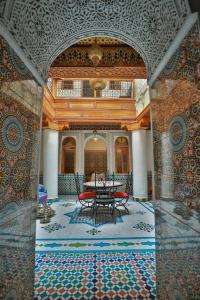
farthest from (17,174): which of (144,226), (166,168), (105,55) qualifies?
(144,226)

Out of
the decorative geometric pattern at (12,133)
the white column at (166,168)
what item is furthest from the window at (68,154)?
the white column at (166,168)

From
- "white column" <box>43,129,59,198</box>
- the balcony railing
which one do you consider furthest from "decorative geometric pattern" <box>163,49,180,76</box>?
the balcony railing

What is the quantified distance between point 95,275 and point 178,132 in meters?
1.93

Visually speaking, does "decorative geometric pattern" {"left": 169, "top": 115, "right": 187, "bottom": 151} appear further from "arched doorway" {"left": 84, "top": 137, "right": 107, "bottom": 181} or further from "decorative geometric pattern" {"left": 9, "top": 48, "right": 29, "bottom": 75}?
"arched doorway" {"left": 84, "top": 137, "right": 107, "bottom": 181}

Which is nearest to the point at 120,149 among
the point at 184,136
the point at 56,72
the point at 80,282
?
the point at 56,72

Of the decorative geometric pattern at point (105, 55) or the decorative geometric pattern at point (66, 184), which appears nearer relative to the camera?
the decorative geometric pattern at point (105, 55)

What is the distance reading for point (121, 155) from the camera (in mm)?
7969

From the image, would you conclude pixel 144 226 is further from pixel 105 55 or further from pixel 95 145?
pixel 95 145

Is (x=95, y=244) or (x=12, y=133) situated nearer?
(x=12, y=133)

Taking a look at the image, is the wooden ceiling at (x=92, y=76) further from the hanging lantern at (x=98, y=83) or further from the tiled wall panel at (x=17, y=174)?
the tiled wall panel at (x=17, y=174)

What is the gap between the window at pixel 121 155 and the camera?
7953mm

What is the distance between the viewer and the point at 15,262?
3.84 ft

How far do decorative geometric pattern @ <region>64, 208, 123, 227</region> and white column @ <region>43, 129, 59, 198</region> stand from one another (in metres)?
1.68

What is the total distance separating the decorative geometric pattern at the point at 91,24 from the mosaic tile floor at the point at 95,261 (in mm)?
2190
